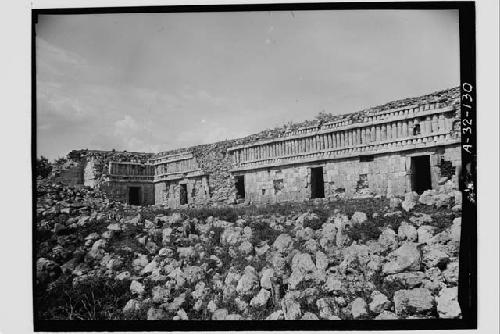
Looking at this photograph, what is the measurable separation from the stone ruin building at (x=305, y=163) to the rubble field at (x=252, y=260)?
0.37 meters

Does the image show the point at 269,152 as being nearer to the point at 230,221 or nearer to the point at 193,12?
the point at 230,221

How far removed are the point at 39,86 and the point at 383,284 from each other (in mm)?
5799

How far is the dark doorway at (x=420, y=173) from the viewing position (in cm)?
732

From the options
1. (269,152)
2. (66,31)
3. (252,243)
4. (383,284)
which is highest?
(66,31)

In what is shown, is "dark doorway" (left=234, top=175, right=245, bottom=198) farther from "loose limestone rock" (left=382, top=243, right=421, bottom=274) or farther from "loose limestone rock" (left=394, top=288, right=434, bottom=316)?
"loose limestone rock" (left=394, top=288, right=434, bottom=316)

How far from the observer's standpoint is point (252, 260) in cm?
685

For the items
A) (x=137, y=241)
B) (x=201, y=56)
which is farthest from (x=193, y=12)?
(x=137, y=241)

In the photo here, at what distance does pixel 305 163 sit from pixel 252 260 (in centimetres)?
199

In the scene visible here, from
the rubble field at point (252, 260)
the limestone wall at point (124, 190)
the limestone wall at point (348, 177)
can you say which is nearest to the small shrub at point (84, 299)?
the rubble field at point (252, 260)

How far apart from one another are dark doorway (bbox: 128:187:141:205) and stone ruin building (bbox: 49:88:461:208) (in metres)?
0.02

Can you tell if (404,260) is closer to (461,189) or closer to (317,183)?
(461,189)

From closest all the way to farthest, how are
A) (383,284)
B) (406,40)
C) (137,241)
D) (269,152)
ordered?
1. (383,284)
2. (406,40)
3. (137,241)
4. (269,152)

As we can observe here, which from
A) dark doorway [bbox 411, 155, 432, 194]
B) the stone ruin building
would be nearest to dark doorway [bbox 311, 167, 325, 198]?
the stone ruin building

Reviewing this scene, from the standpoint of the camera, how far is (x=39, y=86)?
702 centimetres
